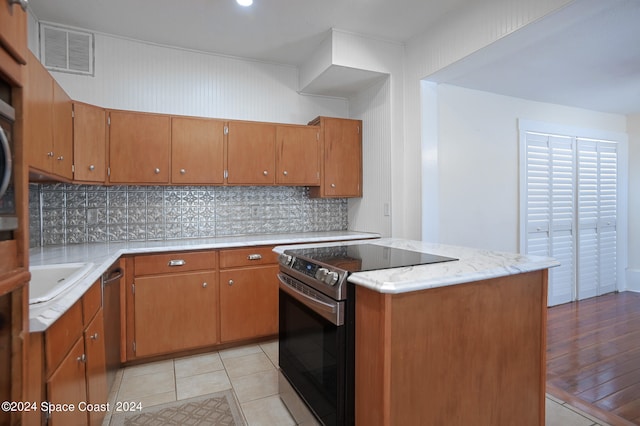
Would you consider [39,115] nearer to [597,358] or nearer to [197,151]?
[197,151]

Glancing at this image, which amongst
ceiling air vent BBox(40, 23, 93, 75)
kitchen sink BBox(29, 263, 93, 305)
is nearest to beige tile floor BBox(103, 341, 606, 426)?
kitchen sink BBox(29, 263, 93, 305)

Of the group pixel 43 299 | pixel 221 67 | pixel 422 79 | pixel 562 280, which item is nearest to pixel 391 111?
pixel 422 79

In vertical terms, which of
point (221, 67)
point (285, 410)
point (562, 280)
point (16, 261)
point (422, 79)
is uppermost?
A: point (221, 67)

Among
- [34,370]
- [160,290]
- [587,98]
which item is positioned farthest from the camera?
[587,98]

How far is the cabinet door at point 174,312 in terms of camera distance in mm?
2531

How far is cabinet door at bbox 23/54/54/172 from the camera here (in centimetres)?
164

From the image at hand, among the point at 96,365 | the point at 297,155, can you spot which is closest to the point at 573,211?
the point at 297,155

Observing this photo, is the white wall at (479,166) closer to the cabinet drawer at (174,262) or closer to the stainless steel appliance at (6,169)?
the cabinet drawer at (174,262)

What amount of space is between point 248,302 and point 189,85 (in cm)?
212

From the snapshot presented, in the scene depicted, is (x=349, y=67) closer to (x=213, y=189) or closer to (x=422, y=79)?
(x=422, y=79)

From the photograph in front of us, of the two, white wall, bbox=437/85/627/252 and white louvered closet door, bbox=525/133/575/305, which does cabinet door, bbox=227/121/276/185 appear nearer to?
white wall, bbox=437/85/627/252

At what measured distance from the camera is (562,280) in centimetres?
416

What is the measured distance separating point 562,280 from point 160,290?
456 cm

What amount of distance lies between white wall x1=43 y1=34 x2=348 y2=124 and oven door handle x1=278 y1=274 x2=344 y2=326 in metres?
2.25
